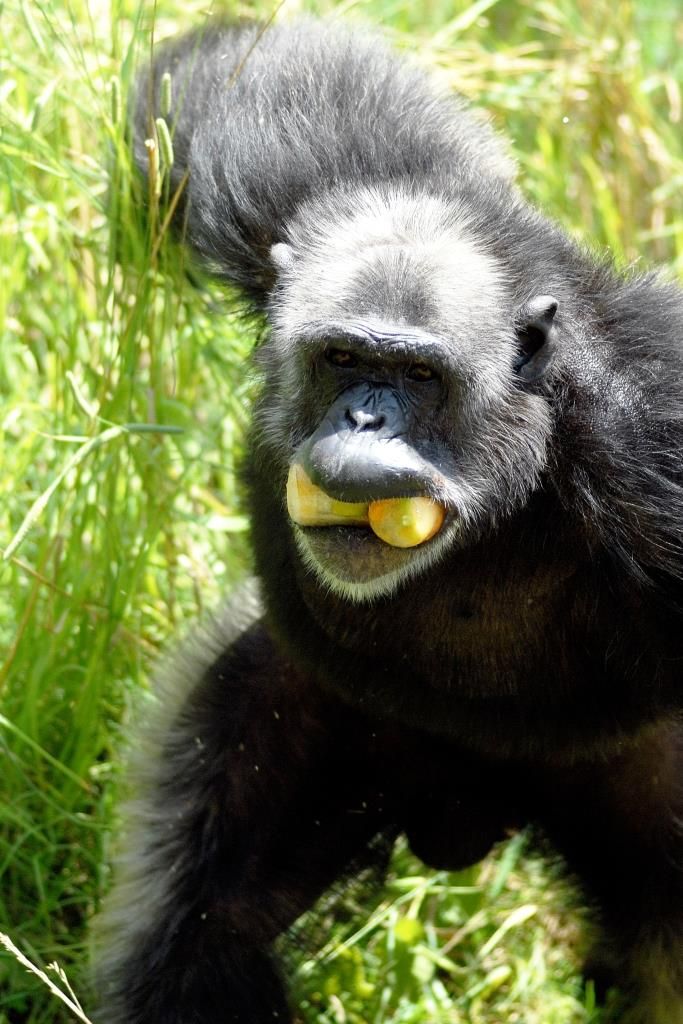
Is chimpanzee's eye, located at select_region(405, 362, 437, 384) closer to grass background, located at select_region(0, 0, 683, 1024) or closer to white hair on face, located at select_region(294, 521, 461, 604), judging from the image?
white hair on face, located at select_region(294, 521, 461, 604)

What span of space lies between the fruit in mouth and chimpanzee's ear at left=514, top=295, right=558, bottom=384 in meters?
0.47

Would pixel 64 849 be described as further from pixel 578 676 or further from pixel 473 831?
pixel 578 676

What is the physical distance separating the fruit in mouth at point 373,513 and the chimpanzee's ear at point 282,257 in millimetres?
662

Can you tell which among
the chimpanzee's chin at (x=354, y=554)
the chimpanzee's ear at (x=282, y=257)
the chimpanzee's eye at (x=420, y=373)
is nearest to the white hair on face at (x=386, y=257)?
the chimpanzee's ear at (x=282, y=257)

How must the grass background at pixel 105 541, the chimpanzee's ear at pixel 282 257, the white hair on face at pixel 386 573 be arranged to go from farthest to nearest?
the grass background at pixel 105 541, the chimpanzee's ear at pixel 282 257, the white hair on face at pixel 386 573

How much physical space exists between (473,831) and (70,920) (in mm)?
1401

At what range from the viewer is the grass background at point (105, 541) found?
4.70m

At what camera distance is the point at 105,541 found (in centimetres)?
484

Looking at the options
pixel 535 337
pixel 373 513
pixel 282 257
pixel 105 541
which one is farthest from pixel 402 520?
pixel 105 541

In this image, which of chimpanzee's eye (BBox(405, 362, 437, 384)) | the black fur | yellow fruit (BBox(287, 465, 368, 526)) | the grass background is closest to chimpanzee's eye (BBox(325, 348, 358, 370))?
the black fur

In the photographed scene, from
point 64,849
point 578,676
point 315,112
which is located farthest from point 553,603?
point 64,849

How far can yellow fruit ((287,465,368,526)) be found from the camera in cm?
359

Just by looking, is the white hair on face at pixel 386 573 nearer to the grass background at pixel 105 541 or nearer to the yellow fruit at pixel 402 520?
the yellow fruit at pixel 402 520

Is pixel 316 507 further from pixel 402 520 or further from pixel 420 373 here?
pixel 420 373
